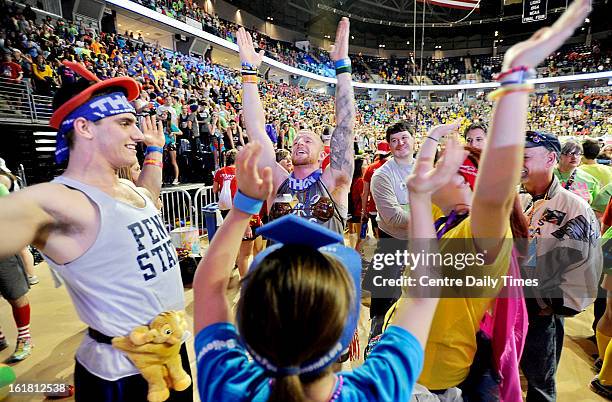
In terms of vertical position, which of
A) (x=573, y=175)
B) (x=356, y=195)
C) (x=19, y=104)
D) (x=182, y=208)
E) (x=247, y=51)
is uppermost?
(x=19, y=104)

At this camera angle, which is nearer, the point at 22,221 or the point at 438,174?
the point at 438,174

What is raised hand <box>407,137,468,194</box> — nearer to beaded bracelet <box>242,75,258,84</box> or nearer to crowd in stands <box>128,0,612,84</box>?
beaded bracelet <box>242,75,258,84</box>

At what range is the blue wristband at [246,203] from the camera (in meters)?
0.85

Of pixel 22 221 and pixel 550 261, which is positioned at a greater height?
pixel 22 221

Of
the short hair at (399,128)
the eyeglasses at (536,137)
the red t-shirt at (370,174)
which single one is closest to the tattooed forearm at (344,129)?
the eyeglasses at (536,137)

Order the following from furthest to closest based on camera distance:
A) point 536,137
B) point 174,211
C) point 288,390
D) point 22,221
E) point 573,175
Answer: point 174,211 < point 573,175 < point 536,137 < point 22,221 < point 288,390

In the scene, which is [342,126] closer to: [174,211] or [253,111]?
[253,111]

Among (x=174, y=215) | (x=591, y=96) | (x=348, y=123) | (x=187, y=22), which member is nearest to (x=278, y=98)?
(x=187, y=22)

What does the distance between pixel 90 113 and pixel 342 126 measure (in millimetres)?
1374

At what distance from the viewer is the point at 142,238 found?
1538mm

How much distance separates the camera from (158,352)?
1435mm

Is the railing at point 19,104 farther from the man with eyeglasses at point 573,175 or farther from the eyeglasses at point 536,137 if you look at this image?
the man with eyeglasses at point 573,175

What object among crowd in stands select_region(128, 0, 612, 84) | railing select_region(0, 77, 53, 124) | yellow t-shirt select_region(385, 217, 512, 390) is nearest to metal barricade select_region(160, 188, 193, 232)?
railing select_region(0, 77, 53, 124)

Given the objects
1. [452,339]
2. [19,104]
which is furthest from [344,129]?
[19,104]
